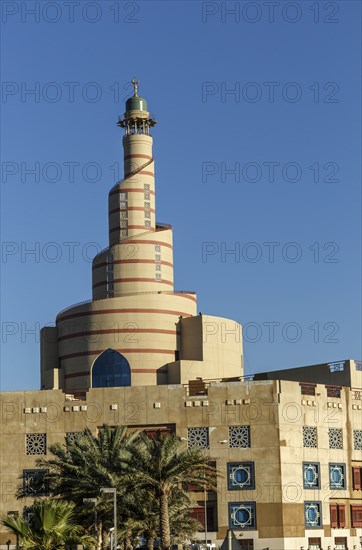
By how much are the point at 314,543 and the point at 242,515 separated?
20.2ft

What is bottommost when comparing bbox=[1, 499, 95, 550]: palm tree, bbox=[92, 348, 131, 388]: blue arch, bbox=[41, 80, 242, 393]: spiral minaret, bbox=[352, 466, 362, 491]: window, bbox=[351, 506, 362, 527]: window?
bbox=[351, 506, 362, 527]: window

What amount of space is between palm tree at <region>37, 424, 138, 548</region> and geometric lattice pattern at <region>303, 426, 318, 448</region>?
2060cm

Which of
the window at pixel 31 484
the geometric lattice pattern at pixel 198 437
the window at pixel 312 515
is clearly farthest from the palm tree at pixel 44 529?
the window at pixel 312 515

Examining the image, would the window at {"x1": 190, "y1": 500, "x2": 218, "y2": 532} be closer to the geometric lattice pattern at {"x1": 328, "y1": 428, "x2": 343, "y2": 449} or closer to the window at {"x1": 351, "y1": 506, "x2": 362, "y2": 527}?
the geometric lattice pattern at {"x1": 328, "y1": 428, "x2": 343, "y2": 449}

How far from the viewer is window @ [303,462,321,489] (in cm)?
8294

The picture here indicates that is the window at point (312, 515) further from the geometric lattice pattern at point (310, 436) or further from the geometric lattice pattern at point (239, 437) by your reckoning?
the geometric lattice pattern at point (239, 437)

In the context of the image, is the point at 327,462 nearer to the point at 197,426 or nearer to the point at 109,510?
the point at 197,426

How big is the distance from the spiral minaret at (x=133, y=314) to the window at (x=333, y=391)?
16312 millimetres

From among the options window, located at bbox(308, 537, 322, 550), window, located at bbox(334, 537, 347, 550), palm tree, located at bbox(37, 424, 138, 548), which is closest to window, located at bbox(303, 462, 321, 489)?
window, located at bbox(308, 537, 322, 550)

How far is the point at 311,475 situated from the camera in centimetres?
8350

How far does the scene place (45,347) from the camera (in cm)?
10669

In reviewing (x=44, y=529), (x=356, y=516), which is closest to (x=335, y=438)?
(x=356, y=516)

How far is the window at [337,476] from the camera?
8512cm

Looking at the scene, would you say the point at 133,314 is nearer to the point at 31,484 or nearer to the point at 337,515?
the point at 31,484
